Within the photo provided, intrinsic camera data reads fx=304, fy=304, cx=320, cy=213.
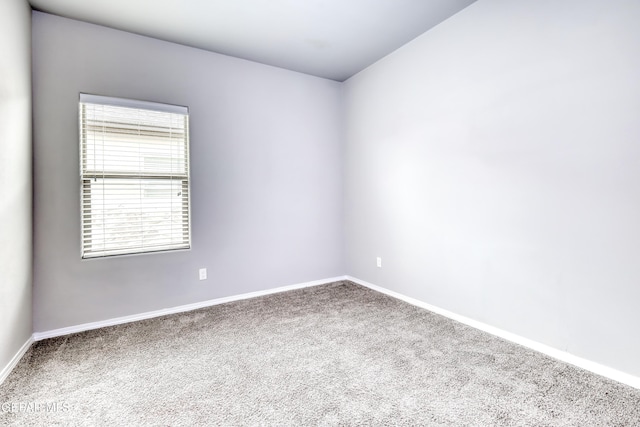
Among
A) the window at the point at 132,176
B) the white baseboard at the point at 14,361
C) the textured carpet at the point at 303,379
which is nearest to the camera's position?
the textured carpet at the point at 303,379

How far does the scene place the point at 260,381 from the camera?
1837mm

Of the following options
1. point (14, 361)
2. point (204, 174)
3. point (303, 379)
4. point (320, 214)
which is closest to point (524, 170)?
point (303, 379)

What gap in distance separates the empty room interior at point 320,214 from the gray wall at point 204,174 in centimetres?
2

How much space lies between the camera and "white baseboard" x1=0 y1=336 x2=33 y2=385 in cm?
188

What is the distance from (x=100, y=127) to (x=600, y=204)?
3.81m

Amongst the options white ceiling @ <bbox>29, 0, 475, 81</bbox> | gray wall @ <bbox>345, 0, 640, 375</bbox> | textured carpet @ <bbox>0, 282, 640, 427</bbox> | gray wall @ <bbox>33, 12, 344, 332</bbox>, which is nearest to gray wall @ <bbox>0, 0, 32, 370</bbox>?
gray wall @ <bbox>33, 12, 344, 332</bbox>

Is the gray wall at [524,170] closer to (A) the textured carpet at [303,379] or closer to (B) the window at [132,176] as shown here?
(A) the textured carpet at [303,379]

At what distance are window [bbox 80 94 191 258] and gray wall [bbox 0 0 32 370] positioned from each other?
382mm

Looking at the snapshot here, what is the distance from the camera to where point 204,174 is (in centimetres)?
312

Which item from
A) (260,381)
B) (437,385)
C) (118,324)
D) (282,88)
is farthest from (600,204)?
(118,324)

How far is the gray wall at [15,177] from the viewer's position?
6.29 feet

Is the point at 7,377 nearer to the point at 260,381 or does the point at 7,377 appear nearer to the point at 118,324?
the point at 118,324

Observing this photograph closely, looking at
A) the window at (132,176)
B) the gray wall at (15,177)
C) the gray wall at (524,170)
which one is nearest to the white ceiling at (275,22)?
the gray wall at (524,170)

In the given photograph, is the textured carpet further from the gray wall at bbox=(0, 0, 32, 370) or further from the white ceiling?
the white ceiling
